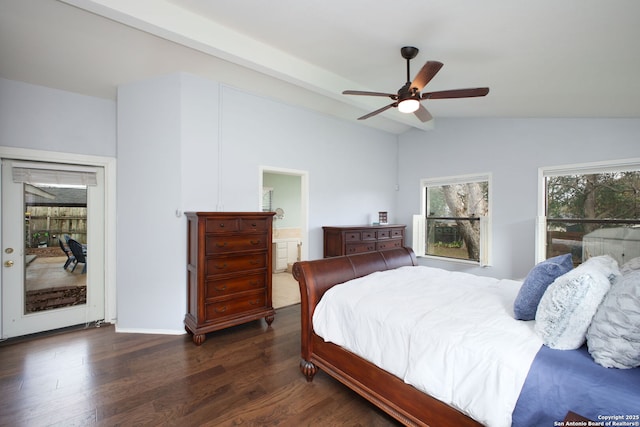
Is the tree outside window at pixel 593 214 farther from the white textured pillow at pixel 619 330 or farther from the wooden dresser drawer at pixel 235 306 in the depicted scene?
the wooden dresser drawer at pixel 235 306

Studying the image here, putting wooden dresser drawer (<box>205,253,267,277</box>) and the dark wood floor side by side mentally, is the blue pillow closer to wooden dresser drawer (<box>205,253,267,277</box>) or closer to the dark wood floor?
the dark wood floor

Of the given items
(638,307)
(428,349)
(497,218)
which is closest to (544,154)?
(497,218)

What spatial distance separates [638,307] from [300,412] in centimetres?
194

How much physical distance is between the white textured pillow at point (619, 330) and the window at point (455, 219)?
3.49 m

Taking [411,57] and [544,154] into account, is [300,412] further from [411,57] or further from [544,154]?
[544,154]

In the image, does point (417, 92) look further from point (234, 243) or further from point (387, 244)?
point (387, 244)

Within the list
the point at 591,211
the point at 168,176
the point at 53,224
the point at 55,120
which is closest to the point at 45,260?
the point at 53,224

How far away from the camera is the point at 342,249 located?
14.4 feet

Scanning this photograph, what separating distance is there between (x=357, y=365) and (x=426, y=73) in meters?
2.30

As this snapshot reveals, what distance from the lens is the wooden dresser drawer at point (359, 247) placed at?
4492 millimetres

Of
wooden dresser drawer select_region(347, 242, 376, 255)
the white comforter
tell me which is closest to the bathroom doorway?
wooden dresser drawer select_region(347, 242, 376, 255)

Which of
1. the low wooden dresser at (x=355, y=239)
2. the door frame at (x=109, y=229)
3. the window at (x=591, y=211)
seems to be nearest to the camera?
the window at (x=591, y=211)


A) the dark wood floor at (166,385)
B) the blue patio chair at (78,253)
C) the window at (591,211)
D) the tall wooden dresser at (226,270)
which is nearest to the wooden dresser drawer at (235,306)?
the tall wooden dresser at (226,270)

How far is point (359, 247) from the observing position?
4.62 meters
